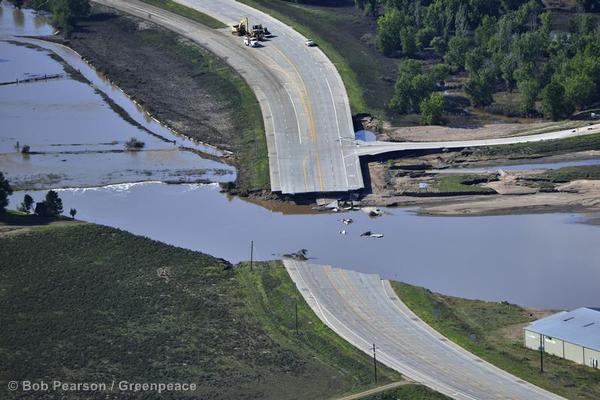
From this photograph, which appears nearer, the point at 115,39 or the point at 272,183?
the point at 272,183

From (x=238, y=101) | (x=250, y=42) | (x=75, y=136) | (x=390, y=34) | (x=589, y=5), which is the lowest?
(x=75, y=136)

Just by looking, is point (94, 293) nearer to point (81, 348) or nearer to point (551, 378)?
point (81, 348)

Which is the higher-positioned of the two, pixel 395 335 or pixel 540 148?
pixel 540 148

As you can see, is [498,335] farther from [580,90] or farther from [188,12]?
[188,12]

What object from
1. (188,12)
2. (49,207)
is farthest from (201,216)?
(188,12)

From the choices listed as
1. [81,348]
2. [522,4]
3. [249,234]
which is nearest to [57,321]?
[81,348]

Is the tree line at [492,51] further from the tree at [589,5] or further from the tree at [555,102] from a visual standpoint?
the tree at [589,5]

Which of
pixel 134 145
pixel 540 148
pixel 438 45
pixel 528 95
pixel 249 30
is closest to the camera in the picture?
pixel 540 148
